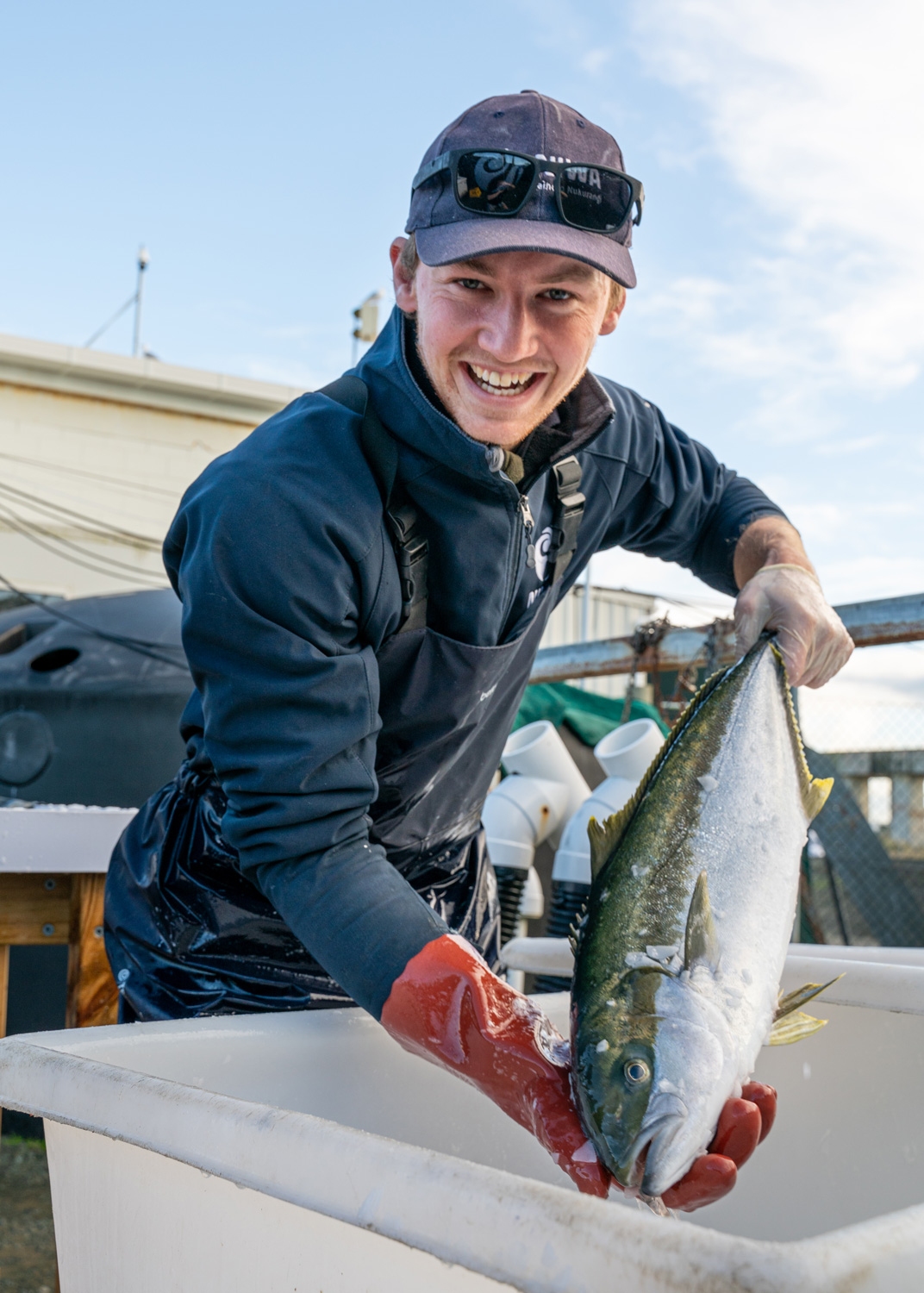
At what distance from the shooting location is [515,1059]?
126cm

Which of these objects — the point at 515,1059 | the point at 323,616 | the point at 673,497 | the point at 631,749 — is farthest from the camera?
the point at 631,749

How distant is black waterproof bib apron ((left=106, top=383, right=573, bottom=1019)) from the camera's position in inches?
72.1

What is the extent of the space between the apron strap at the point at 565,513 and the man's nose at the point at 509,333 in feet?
1.22

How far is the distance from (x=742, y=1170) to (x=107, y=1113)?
3.85 ft

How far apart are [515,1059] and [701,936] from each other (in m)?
0.27

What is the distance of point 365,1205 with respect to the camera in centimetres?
83

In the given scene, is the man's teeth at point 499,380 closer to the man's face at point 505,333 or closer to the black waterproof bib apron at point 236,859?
the man's face at point 505,333

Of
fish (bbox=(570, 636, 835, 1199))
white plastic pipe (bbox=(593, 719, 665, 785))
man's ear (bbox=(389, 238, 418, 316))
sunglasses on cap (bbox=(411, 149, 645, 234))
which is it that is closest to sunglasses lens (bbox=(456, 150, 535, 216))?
sunglasses on cap (bbox=(411, 149, 645, 234))

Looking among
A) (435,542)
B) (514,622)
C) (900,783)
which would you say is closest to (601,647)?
(900,783)

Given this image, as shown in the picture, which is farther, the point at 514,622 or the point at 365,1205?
the point at 514,622

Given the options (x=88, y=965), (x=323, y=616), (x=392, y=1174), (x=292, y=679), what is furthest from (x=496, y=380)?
(x=88, y=965)

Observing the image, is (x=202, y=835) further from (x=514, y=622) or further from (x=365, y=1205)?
(x=365, y=1205)

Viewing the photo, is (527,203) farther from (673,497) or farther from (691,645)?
(691,645)

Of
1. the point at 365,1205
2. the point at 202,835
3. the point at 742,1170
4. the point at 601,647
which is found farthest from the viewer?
the point at 601,647
